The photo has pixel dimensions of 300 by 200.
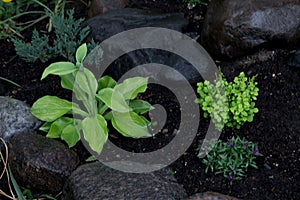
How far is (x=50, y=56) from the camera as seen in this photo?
4414 mm

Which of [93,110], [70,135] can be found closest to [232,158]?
[93,110]

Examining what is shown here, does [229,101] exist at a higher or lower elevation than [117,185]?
higher

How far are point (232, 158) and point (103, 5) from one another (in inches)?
74.0

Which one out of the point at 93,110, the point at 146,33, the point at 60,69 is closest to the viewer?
the point at 60,69

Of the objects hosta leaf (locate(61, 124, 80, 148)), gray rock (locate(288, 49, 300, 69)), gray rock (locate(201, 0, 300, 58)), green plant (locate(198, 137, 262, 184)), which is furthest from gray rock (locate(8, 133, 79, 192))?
gray rock (locate(288, 49, 300, 69))

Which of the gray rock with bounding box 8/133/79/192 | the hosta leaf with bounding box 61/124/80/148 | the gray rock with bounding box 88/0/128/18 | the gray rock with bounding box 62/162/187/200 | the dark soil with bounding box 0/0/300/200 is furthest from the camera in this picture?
the gray rock with bounding box 88/0/128/18

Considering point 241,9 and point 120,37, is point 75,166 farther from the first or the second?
point 241,9

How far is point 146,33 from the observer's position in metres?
4.20

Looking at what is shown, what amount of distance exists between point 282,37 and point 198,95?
70cm

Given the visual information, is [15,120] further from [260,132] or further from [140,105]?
[260,132]

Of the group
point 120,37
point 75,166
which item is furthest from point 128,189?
point 120,37

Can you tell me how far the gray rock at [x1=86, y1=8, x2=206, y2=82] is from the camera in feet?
13.2

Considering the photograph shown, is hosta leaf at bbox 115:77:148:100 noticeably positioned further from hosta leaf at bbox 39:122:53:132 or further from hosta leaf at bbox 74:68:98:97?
hosta leaf at bbox 39:122:53:132

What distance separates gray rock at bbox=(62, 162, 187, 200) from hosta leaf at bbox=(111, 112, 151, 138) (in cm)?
33
